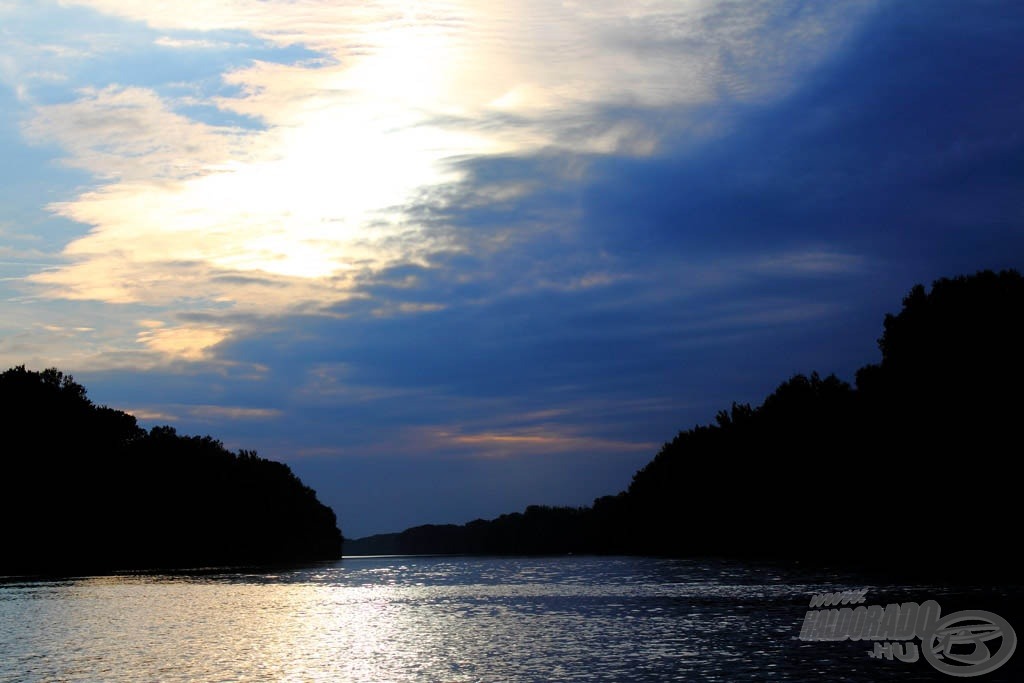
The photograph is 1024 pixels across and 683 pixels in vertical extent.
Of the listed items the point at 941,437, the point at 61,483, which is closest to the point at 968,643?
the point at 941,437

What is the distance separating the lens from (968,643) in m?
39.0

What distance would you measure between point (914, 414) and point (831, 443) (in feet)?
138

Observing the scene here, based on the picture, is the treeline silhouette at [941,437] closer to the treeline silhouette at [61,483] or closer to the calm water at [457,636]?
the calm water at [457,636]

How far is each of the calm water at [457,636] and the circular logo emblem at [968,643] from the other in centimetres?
70

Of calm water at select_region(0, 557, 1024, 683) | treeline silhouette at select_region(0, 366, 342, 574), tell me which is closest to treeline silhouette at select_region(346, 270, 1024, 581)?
calm water at select_region(0, 557, 1024, 683)

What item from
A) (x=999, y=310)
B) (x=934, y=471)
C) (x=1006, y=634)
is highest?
(x=999, y=310)

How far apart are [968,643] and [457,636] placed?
943 inches

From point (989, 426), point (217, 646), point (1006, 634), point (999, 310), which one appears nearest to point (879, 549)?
point (989, 426)

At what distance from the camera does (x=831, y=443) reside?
501 ft

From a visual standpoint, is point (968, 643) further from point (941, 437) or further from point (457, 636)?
point (941, 437)

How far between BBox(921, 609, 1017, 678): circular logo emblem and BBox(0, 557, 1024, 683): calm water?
70 centimetres

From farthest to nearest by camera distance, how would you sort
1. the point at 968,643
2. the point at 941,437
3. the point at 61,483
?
the point at 61,483 < the point at 941,437 < the point at 968,643

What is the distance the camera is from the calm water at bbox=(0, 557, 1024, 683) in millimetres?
37156

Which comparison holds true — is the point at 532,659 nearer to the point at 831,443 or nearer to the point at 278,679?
the point at 278,679
